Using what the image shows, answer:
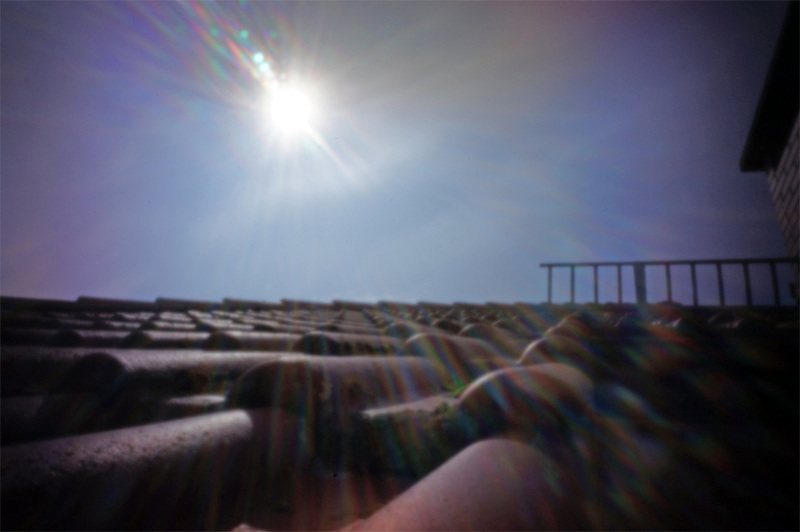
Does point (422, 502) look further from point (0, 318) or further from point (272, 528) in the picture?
point (0, 318)

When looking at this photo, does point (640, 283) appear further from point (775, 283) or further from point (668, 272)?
point (775, 283)

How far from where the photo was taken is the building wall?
16.1 ft

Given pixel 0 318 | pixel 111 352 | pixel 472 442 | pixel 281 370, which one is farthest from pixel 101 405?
pixel 0 318

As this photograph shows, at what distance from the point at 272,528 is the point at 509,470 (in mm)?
639

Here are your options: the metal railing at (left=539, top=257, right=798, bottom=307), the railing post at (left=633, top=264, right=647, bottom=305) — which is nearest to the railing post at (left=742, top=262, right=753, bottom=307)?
the metal railing at (left=539, top=257, right=798, bottom=307)

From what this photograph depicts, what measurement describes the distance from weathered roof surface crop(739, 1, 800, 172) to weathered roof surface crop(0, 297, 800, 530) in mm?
4657

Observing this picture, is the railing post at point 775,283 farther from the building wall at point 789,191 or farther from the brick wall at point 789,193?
the building wall at point 789,191

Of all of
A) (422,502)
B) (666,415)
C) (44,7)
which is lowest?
(422,502)

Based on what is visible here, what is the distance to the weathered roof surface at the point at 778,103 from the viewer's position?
4.39m

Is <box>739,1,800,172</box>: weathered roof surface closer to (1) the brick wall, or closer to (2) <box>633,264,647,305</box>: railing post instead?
(1) the brick wall

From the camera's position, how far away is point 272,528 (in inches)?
41.4

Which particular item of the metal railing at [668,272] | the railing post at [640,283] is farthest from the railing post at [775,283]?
the railing post at [640,283]

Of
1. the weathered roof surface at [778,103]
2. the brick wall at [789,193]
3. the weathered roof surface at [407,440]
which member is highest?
the weathered roof surface at [778,103]

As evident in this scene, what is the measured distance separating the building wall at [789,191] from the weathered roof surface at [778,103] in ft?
0.73
